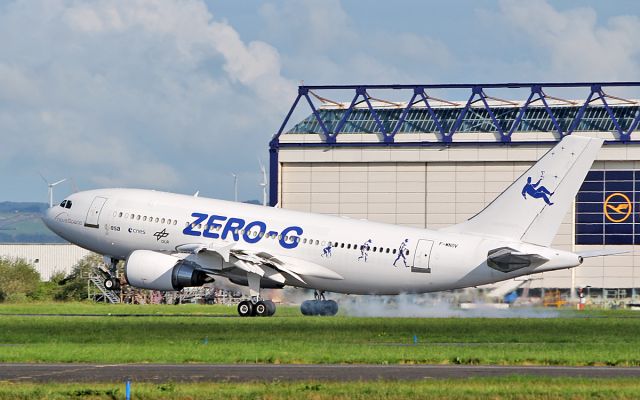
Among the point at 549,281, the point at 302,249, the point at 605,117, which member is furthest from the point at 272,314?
the point at 605,117

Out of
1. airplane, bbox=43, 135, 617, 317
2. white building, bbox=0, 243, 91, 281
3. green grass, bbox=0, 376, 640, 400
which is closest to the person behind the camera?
green grass, bbox=0, 376, 640, 400

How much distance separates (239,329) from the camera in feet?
197

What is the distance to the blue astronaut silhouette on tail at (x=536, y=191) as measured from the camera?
69.7 meters

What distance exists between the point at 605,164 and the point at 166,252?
244ft

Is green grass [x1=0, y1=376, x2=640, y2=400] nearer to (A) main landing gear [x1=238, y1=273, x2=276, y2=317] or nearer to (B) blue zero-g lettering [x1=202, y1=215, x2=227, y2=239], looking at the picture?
(A) main landing gear [x1=238, y1=273, x2=276, y2=317]

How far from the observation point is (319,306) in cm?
7769

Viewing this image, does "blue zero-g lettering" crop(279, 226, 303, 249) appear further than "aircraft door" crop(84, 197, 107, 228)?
No

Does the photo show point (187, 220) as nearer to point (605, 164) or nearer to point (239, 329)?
point (239, 329)

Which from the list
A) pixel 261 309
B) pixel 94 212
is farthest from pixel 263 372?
pixel 94 212

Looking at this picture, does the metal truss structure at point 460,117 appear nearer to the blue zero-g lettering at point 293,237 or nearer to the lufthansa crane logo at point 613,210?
the lufthansa crane logo at point 613,210

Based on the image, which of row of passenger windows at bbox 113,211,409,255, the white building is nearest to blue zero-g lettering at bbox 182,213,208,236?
row of passenger windows at bbox 113,211,409,255

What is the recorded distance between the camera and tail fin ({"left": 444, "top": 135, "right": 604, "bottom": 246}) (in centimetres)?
6950

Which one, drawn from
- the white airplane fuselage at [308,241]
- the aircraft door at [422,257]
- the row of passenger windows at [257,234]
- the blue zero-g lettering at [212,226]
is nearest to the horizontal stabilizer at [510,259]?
the white airplane fuselage at [308,241]

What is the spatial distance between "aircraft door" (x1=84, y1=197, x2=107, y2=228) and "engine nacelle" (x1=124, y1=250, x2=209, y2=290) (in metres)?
6.45
